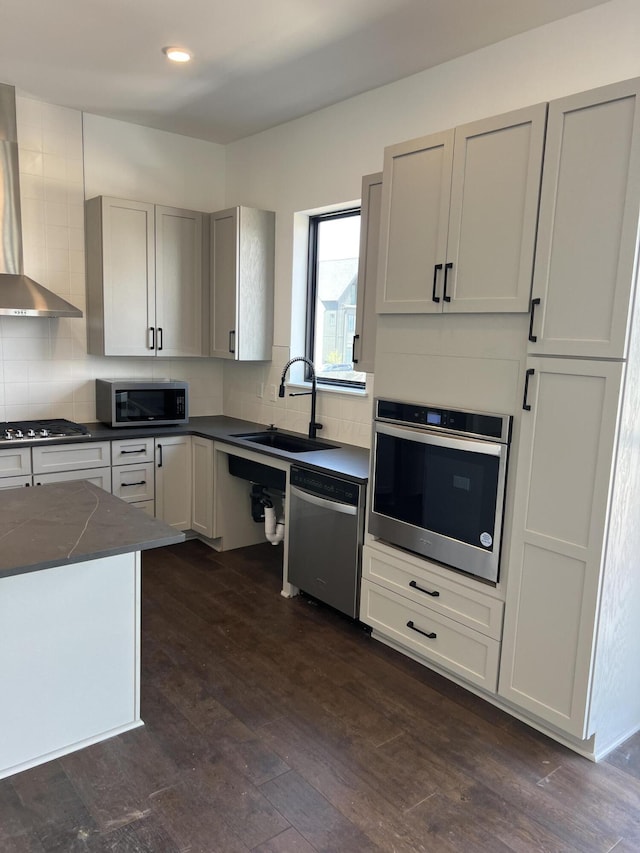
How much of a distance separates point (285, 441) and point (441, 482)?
5.83 feet

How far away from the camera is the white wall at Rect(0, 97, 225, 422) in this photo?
13.3 ft

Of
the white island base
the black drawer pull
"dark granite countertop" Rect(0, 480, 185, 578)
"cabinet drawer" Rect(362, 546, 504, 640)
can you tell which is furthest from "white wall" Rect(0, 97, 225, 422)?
the black drawer pull

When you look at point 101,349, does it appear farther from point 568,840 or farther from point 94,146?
point 568,840

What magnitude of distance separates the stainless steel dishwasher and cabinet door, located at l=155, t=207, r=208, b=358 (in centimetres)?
161

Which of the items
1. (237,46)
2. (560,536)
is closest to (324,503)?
(560,536)

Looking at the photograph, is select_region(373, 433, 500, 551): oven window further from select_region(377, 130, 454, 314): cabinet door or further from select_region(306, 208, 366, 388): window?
select_region(306, 208, 366, 388): window

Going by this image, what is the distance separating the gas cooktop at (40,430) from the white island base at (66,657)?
1.77 meters

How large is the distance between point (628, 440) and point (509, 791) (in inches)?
49.5

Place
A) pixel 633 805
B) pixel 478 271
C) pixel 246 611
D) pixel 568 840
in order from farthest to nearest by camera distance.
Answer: pixel 246 611, pixel 478 271, pixel 633 805, pixel 568 840

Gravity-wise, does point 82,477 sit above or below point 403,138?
below

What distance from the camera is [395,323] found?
9.35ft

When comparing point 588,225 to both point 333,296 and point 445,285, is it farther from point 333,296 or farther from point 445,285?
point 333,296

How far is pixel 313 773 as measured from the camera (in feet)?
7.18

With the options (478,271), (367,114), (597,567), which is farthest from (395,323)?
(367,114)
